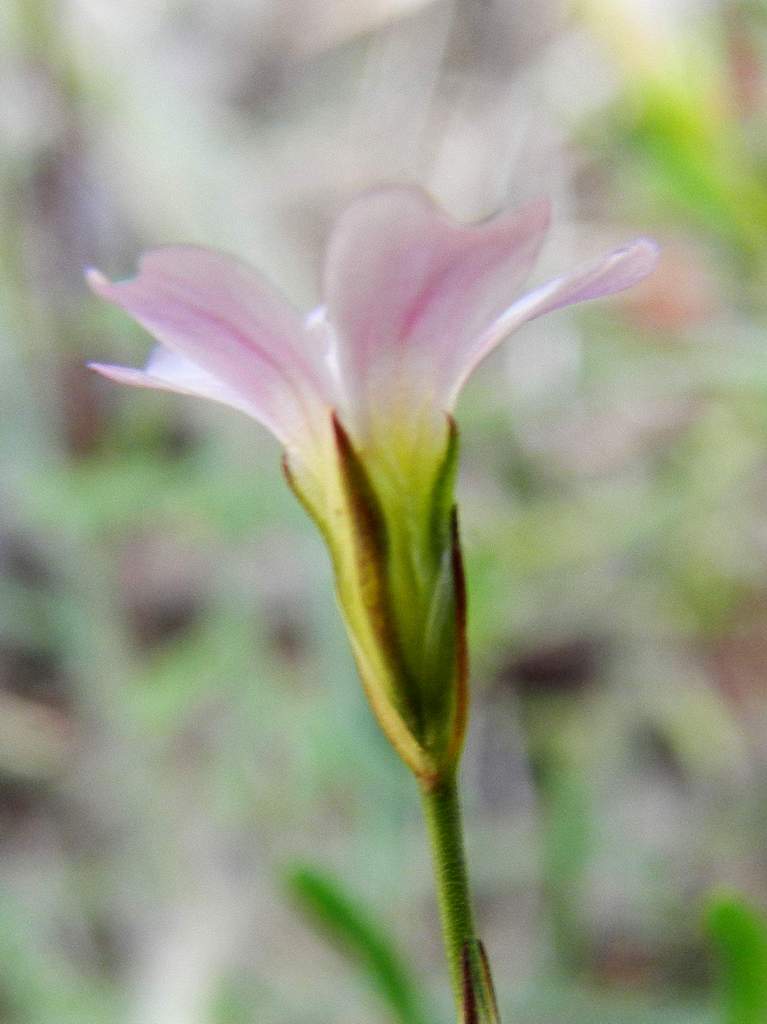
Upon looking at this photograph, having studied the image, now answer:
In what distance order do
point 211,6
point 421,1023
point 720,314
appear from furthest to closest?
point 211,6 → point 720,314 → point 421,1023

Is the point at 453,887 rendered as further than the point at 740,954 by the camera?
No

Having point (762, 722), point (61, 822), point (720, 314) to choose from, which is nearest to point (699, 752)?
point (762, 722)

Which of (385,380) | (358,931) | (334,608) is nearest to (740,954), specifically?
(358,931)

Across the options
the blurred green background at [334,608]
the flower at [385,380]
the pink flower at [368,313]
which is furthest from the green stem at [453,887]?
the blurred green background at [334,608]

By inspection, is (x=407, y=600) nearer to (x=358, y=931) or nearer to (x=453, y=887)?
(x=453, y=887)

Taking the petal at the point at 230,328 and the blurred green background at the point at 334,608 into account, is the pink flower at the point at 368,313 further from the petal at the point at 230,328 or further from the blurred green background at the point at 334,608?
the blurred green background at the point at 334,608

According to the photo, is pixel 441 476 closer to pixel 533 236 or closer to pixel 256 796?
pixel 533 236

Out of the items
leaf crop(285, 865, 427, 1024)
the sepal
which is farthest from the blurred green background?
the sepal
